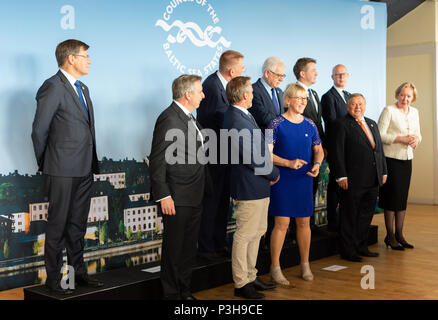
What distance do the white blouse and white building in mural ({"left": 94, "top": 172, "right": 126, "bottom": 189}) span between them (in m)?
2.67

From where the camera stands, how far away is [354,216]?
5215 mm

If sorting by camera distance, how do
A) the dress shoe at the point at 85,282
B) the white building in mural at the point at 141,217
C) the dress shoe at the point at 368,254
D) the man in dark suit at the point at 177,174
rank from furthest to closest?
the dress shoe at the point at 368,254 < the white building in mural at the point at 141,217 < the dress shoe at the point at 85,282 < the man in dark suit at the point at 177,174

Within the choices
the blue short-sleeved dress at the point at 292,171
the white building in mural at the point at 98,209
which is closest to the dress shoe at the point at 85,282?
the white building in mural at the point at 98,209

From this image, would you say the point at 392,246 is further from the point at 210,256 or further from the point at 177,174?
the point at 177,174

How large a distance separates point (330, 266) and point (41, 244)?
2.49m

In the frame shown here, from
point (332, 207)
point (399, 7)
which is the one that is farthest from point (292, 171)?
point (399, 7)

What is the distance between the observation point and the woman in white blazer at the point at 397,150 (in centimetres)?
559

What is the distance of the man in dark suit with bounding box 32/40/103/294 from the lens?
340cm

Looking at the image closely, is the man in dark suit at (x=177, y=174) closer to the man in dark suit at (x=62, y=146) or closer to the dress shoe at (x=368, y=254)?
the man in dark suit at (x=62, y=146)

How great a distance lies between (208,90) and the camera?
14.6 feet

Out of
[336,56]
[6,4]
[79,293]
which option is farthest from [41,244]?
[336,56]

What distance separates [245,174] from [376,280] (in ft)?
4.94

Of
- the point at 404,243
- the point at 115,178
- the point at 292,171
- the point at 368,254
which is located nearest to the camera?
the point at 292,171

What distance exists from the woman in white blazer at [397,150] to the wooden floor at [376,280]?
1.34 feet
